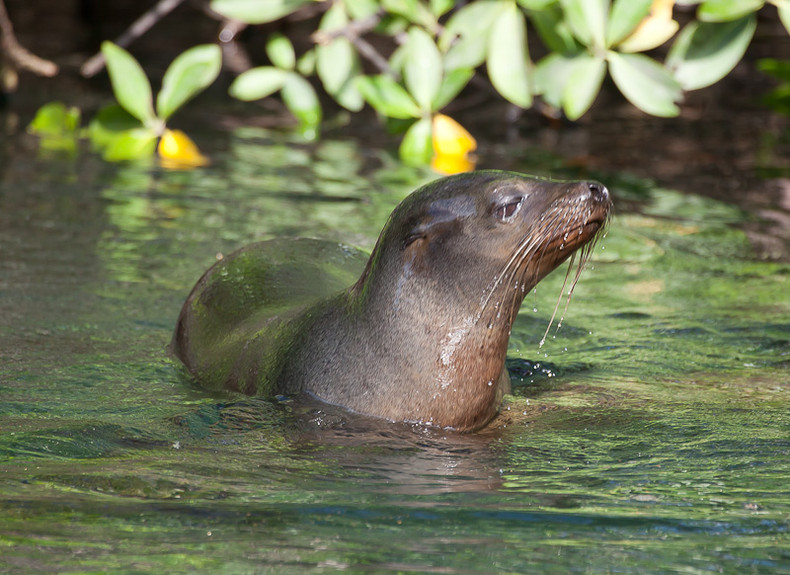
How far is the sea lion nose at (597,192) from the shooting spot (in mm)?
4297

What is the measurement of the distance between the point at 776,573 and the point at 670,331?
291 centimetres

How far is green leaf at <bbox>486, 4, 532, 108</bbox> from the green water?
1.10 m

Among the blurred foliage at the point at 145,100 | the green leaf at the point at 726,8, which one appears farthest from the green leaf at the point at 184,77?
the green leaf at the point at 726,8

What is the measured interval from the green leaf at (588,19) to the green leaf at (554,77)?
869 mm

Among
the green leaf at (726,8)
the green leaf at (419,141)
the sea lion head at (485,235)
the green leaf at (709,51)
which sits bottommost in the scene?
the green leaf at (419,141)

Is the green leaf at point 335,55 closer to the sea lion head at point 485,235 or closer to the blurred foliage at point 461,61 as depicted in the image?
the blurred foliage at point 461,61

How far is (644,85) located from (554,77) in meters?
0.97

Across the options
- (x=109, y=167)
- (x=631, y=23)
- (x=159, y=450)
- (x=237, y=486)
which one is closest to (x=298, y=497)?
(x=237, y=486)

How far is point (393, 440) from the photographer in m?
4.27

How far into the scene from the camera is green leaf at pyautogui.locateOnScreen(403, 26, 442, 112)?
773cm

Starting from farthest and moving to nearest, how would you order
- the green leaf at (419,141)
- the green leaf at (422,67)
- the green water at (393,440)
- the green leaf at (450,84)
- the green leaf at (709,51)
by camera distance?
1. the green leaf at (419,141)
2. the green leaf at (450,84)
3. the green leaf at (422,67)
4. the green leaf at (709,51)
5. the green water at (393,440)

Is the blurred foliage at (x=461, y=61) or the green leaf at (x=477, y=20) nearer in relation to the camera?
the blurred foliage at (x=461, y=61)

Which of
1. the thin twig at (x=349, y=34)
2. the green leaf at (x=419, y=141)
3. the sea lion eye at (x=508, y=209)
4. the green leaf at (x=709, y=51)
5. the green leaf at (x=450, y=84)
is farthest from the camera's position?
the thin twig at (x=349, y=34)

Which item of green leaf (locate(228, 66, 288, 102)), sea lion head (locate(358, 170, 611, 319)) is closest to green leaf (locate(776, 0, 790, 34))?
sea lion head (locate(358, 170, 611, 319))
